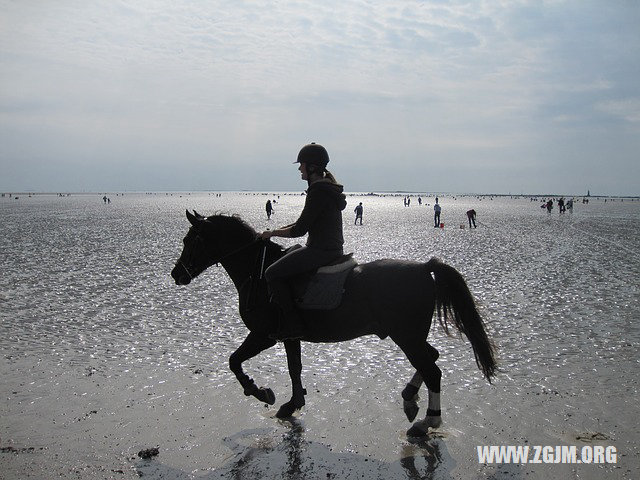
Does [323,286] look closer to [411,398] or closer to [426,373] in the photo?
[426,373]

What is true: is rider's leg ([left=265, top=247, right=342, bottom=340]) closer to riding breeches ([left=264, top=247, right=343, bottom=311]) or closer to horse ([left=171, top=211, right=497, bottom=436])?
riding breeches ([left=264, top=247, right=343, bottom=311])

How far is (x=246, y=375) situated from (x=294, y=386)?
56 cm

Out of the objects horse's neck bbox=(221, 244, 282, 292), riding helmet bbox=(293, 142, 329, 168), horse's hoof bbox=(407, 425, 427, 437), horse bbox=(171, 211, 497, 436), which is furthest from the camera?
horse's neck bbox=(221, 244, 282, 292)

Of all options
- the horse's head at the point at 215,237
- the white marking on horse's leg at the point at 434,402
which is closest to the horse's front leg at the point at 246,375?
the horse's head at the point at 215,237

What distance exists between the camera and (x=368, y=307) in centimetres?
598

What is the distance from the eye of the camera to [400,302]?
5.83 metres

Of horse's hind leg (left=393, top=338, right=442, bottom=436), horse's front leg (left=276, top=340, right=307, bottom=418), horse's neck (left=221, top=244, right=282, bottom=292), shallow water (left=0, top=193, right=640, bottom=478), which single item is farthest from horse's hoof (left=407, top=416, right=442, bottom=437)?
horse's neck (left=221, top=244, right=282, bottom=292)

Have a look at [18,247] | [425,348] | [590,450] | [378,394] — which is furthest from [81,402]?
[18,247]

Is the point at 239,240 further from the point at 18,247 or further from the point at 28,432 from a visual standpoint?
the point at 18,247

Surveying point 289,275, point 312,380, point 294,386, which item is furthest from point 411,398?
point 289,275

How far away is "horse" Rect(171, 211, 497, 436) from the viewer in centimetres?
586

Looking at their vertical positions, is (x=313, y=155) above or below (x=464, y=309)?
above

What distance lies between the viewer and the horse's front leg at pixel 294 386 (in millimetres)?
6250

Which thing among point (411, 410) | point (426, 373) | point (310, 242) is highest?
point (310, 242)
